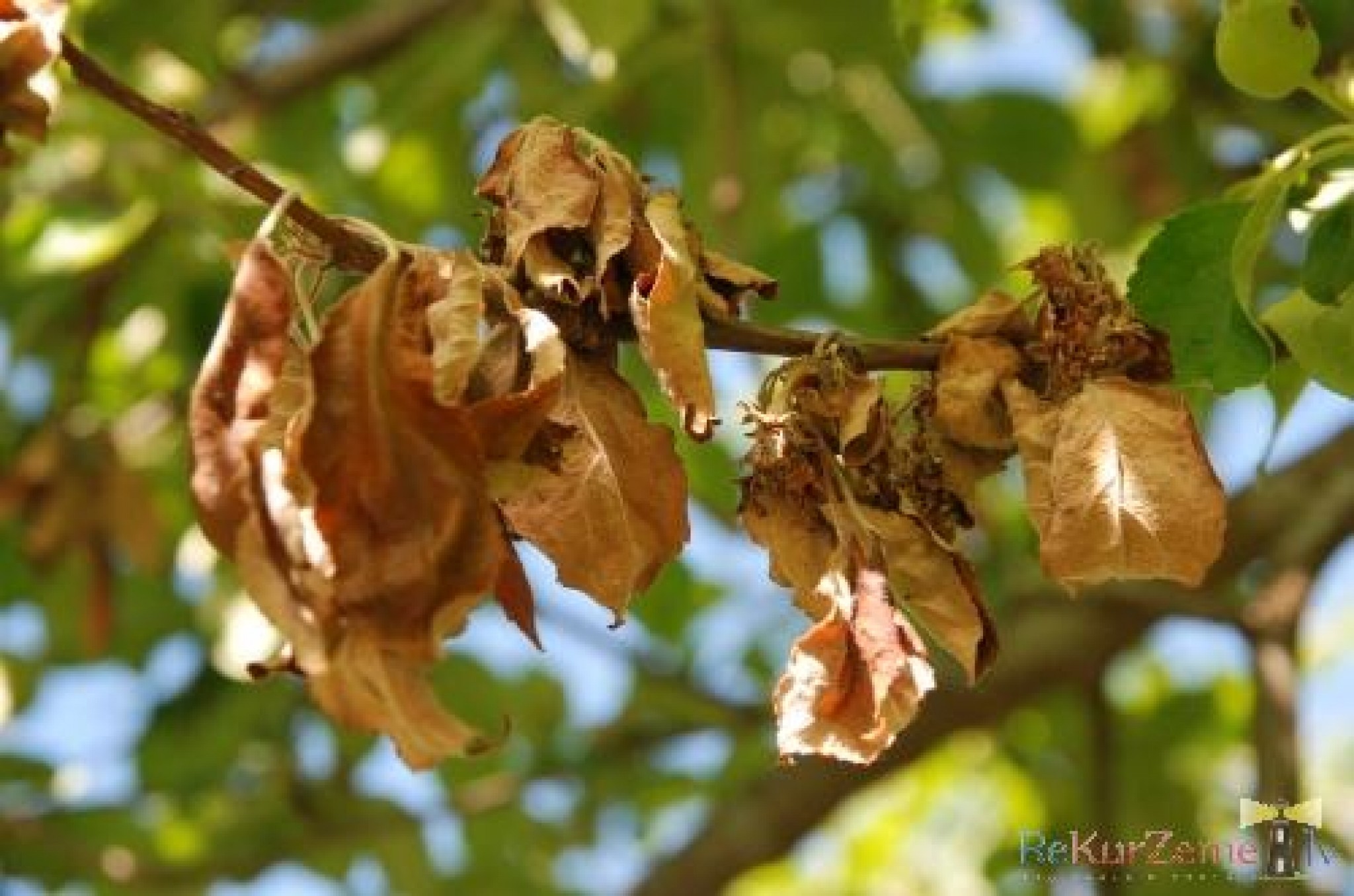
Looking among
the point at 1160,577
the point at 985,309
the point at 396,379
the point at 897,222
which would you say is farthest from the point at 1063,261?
the point at 897,222

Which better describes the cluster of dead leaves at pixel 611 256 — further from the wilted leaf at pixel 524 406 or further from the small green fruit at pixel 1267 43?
the small green fruit at pixel 1267 43

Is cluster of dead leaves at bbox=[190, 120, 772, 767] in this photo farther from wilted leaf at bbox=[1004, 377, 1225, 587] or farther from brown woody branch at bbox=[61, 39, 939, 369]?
wilted leaf at bbox=[1004, 377, 1225, 587]

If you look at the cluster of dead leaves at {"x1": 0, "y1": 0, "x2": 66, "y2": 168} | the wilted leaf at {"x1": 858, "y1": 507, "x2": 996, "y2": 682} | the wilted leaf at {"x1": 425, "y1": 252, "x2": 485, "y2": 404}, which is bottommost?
the wilted leaf at {"x1": 858, "y1": 507, "x2": 996, "y2": 682}

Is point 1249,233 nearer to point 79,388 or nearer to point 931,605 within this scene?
point 931,605

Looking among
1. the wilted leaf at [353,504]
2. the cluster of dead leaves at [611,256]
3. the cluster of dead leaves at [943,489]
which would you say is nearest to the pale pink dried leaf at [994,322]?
the cluster of dead leaves at [943,489]

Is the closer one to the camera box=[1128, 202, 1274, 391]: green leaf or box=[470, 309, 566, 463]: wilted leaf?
box=[470, 309, 566, 463]: wilted leaf

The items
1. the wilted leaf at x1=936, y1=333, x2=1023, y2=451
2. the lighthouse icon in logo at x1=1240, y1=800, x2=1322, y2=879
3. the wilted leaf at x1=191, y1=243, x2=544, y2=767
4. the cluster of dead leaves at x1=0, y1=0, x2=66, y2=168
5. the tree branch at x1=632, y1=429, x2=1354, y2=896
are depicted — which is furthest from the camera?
the tree branch at x1=632, y1=429, x2=1354, y2=896

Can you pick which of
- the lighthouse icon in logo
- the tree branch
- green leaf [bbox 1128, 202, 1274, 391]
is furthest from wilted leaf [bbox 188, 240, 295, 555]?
the tree branch
